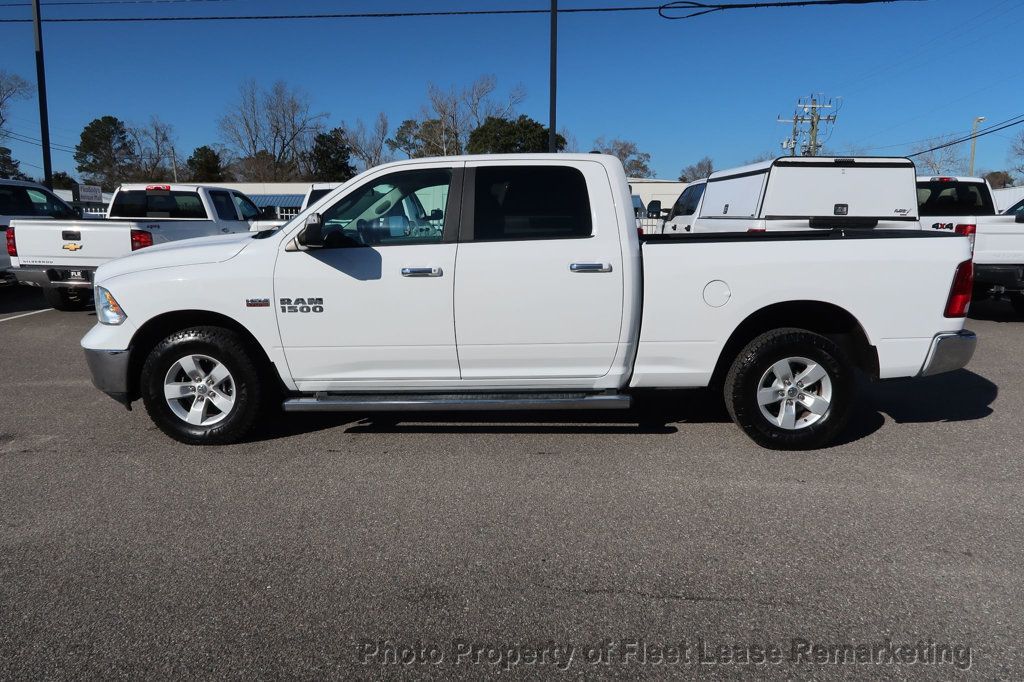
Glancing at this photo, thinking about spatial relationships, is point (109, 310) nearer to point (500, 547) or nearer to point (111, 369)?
point (111, 369)

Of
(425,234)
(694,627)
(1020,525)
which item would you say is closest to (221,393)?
(425,234)

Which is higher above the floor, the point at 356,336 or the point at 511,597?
the point at 356,336

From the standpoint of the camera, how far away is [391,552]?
11.5 feet

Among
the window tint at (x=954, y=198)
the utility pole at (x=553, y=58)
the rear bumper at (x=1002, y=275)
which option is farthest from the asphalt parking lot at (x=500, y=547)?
the utility pole at (x=553, y=58)

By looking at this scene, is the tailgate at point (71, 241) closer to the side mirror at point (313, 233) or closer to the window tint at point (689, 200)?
the side mirror at point (313, 233)

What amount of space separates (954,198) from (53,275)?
43.2 ft

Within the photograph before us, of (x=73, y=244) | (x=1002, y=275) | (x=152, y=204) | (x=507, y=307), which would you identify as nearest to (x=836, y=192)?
(x=1002, y=275)

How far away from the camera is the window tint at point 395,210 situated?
4.78 metres

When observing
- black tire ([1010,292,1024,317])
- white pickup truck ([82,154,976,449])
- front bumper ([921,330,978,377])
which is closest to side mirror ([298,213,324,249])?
white pickup truck ([82,154,976,449])

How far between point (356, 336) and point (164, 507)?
1.52 meters

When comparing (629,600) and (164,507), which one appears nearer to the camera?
(629,600)

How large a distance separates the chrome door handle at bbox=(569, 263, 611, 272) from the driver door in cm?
78

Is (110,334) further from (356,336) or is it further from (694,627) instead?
(694,627)

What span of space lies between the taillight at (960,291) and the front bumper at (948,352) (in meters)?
0.16
